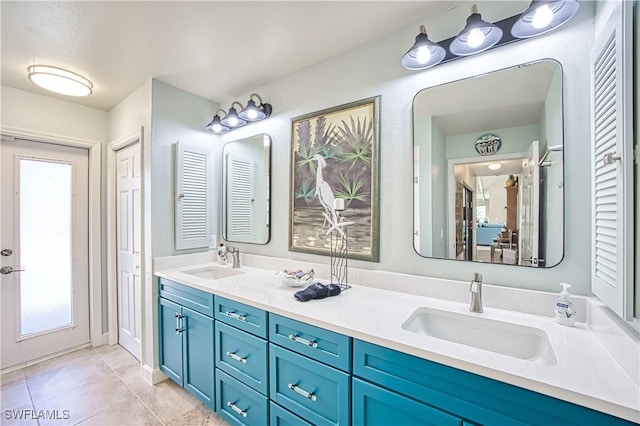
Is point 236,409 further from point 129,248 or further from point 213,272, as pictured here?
point 129,248

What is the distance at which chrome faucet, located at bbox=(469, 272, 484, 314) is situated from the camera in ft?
4.24

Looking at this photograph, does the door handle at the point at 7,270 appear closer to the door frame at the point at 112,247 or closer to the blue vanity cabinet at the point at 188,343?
the door frame at the point at 112,247

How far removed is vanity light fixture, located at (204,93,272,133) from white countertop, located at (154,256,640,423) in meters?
1.36

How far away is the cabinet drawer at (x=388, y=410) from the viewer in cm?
98

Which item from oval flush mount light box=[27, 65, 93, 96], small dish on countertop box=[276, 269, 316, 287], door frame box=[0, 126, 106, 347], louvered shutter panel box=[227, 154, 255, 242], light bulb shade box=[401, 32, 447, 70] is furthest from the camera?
door frame box=[0, 126, 106, 347]

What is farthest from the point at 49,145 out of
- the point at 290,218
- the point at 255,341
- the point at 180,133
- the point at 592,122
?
the point at 592,122

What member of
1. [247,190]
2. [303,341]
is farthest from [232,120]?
[303,341]

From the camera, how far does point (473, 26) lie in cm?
127

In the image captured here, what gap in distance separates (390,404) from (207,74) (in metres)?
2.46

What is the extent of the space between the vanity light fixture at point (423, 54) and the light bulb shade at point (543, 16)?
0.33m

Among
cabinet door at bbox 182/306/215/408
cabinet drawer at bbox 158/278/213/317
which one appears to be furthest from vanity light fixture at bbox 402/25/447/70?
cabinet door at bbox 182/306/215/408

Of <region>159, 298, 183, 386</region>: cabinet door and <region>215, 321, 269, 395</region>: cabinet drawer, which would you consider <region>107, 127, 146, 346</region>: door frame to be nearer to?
<region>159, 298, 183, 386</region>: cabinet door

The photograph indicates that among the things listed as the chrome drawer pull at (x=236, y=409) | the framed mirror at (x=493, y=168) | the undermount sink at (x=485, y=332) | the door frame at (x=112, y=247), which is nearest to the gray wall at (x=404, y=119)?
the framed mirror at (x=493, y=168)

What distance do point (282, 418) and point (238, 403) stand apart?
38cm
